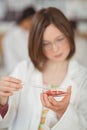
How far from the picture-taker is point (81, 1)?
138 centimetres

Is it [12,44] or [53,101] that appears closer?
[53,101]

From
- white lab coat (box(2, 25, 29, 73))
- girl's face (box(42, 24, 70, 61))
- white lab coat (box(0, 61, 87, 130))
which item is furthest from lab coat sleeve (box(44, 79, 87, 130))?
white lab coat (box(2, 25, 29, 73))

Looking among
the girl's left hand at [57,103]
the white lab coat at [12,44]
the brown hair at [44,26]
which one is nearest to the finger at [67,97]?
the girl's left hand at [57,103]

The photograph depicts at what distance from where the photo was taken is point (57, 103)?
0.60 m

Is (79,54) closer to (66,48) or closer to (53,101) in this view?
(66,48)

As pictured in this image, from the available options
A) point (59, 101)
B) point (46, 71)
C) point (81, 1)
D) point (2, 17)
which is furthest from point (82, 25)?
point (59, 101)

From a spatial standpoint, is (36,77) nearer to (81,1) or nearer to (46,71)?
(46,71)

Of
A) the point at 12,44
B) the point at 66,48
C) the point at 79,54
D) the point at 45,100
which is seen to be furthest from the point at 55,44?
the point at 12,44

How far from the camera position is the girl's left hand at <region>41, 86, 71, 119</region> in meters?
0.60

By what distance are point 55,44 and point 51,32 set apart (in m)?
0.03

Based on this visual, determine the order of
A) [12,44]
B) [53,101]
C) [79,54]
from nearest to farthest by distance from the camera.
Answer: [53,101] → [79,54] → [12,44]

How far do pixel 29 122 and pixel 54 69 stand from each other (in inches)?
4.9

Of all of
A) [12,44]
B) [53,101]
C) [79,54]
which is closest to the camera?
[53,101]

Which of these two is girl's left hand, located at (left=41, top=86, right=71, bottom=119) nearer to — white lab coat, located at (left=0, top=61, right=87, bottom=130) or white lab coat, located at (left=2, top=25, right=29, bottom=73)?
white lab coat, located at (left=0, top=61, right=87, bottom=130)
